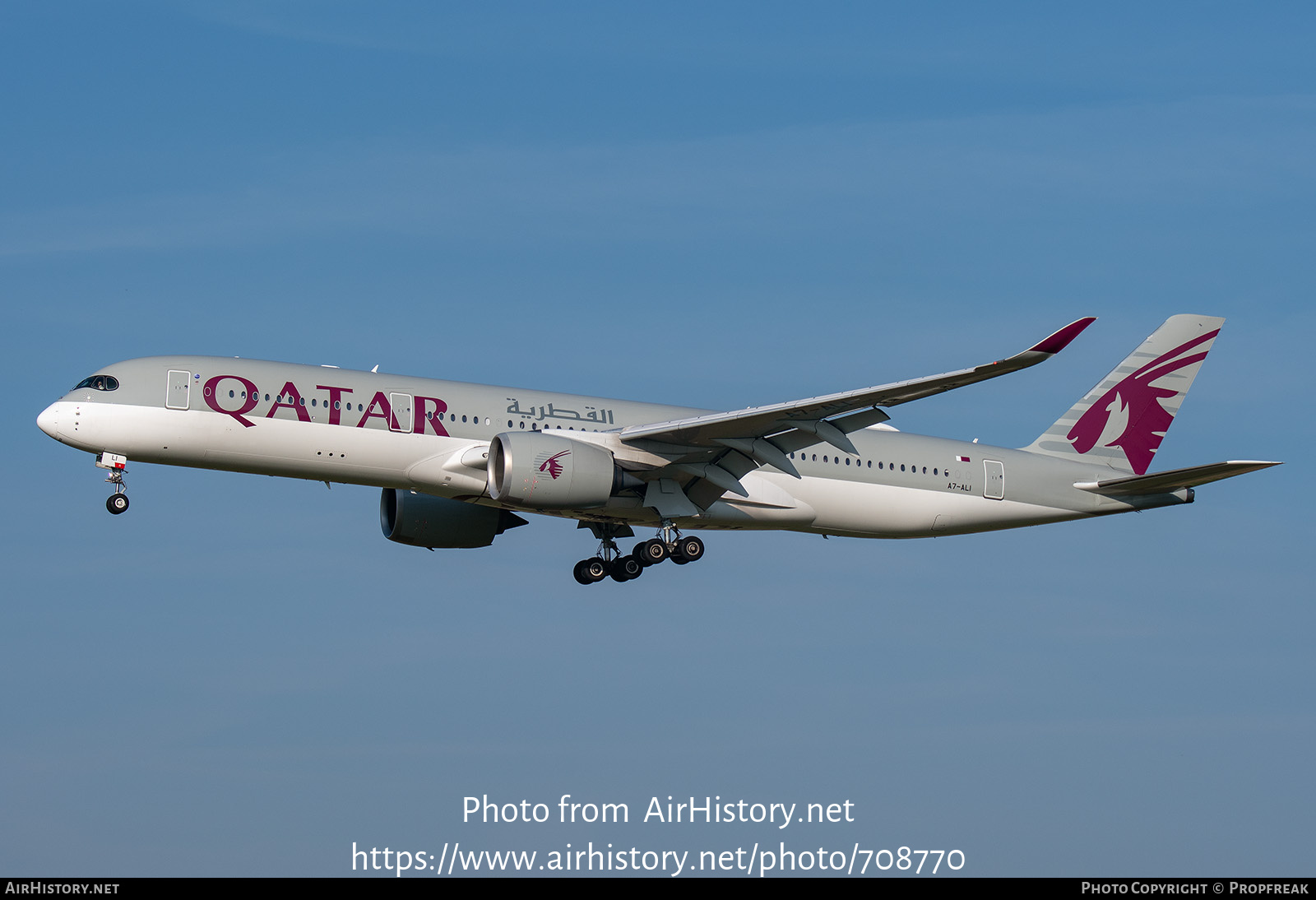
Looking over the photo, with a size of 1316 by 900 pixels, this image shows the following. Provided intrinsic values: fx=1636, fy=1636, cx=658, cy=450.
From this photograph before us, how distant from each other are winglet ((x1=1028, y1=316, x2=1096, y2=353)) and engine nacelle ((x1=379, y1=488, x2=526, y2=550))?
17779 mm

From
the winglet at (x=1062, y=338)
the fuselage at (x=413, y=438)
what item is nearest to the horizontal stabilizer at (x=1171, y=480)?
the fuselage at (x=413, y=438)

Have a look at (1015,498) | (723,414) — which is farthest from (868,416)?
(1015,498)

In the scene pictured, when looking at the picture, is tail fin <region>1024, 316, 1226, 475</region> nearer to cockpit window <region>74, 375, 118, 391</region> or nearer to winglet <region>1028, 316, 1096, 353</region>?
winglet <region>1028, 316, 1096, 353</region>

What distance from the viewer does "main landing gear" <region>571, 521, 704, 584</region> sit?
40312 millimetres

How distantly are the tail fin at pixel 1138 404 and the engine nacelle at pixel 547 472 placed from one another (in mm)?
13743

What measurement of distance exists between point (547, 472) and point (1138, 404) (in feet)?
60.2

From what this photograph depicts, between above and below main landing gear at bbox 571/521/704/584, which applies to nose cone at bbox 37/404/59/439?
above

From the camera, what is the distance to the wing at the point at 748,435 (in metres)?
34.0

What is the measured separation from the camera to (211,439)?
36.4 metres

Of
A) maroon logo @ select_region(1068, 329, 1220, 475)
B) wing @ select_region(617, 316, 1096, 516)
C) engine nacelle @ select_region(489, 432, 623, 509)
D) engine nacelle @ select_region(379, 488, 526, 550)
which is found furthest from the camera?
maroon logo @ select_region(1068, 329, 1220, 475)

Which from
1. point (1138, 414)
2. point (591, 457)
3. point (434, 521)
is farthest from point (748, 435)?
point (1138, 414)

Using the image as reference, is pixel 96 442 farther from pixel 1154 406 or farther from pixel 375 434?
pixel 1154 406

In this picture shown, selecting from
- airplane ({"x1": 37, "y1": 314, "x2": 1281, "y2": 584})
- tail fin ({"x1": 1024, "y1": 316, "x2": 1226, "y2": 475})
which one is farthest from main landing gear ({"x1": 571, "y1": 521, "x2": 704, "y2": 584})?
tail fin ({"x1": 1024, "y1": 316, "x2": 1226, "y2": 475})

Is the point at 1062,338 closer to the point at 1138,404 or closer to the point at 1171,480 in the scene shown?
the point at 1171,480
